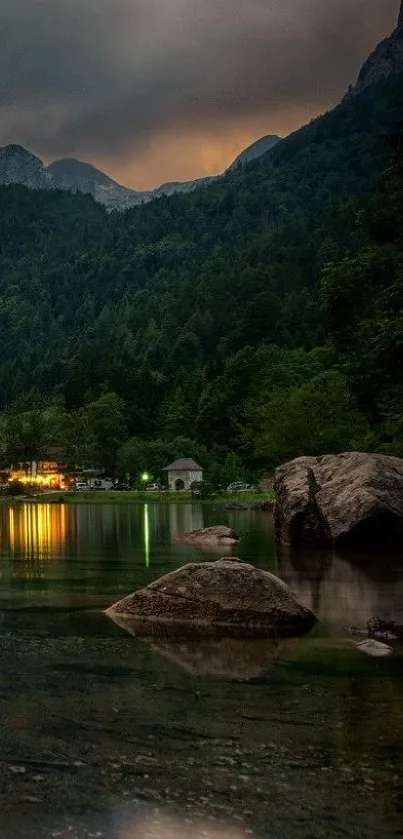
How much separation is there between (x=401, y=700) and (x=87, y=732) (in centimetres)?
492

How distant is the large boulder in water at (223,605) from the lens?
1953cm

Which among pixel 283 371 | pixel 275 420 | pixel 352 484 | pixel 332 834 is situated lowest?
pixel 332 834

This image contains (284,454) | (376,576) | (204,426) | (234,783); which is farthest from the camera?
(204,426)

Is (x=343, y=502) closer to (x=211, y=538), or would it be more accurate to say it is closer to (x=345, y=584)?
(x=211, y=538)

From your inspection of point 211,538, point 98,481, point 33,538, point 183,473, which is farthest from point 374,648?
point 98,481

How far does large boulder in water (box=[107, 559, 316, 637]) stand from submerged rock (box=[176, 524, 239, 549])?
22608mm

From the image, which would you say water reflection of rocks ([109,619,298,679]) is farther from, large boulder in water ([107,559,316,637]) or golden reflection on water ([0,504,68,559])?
golden reflection on water ([0,504,68,559])

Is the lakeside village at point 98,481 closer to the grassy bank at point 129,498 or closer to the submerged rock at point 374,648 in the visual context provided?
the grassy bank at point 129,498

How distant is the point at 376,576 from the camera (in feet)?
100.0

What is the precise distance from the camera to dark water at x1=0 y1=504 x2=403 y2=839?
896 cm

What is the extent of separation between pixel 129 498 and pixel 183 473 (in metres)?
27.8

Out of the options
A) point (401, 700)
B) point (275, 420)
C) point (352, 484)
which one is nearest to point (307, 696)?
point (401, 700)

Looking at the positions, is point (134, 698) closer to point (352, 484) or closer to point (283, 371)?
point (352, 484)

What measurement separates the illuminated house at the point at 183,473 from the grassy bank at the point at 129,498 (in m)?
18.3
